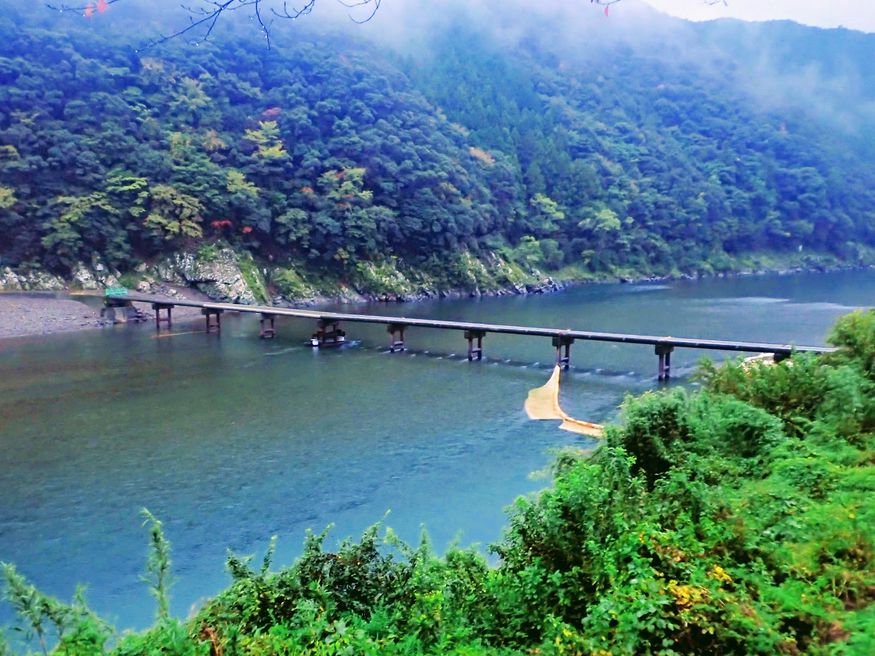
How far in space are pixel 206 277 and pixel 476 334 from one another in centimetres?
2701

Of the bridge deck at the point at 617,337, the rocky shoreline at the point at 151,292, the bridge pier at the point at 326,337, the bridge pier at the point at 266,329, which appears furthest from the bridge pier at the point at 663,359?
the rocky shoreline at the point at 151,292

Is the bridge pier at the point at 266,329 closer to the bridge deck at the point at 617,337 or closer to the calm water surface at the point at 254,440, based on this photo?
the bridge deck at the point at 617,337

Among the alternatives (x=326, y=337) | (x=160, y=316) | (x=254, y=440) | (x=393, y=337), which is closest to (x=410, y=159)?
(x=160, y=316)

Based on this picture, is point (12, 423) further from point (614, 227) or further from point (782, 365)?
point (614, 227)

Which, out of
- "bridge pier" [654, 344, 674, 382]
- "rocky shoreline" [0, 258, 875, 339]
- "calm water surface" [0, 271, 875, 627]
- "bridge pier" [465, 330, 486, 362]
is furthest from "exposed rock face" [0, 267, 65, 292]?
"bridge pier" [654, 344, 674, 382]

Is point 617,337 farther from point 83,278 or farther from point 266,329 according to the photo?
point 83,278

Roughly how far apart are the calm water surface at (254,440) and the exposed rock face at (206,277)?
511 inches

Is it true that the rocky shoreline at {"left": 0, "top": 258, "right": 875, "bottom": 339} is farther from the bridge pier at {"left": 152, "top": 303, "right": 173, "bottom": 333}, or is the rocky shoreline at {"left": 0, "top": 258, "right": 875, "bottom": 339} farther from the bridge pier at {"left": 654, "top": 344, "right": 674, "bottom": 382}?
the bridge pier at {"left": 654, "top": 344, "right": 674, "bottom": 382}

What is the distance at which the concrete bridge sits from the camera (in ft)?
73.5

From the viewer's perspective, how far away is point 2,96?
Result: 43531mm

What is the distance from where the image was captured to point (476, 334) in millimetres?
27688

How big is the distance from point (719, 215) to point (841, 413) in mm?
78814

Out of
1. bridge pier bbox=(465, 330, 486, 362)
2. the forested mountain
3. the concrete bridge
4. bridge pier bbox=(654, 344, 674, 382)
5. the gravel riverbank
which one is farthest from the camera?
the forested mountain

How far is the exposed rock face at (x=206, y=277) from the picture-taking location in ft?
154
